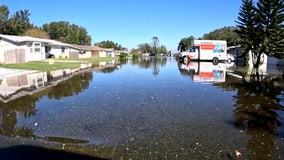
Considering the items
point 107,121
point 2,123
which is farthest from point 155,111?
point 2,123

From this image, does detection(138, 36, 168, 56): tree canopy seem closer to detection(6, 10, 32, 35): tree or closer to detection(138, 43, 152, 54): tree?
detection(138, 43, 152, 54): tree

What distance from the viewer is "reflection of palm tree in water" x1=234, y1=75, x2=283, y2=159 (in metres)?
5.19

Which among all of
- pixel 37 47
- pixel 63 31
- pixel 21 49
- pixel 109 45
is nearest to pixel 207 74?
pixel 21 49

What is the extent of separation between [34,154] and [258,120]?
583 centimetres

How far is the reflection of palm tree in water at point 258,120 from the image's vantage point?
5.19 metres

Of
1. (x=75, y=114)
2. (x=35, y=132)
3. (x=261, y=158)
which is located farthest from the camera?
(x=75, y=114)

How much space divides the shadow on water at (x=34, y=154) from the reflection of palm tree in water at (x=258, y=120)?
321 centimetres

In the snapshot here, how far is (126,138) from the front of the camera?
5.55 meters

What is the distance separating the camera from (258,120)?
7293mm

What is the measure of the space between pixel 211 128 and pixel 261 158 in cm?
179

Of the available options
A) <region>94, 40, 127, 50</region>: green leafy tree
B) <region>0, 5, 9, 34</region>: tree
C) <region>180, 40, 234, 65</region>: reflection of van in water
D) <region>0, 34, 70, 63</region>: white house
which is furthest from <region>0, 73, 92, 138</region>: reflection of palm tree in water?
<region>94, 40, 127, 50</region>: green leafy tree

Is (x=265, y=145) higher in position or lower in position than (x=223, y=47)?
lower

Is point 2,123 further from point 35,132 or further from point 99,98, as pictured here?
point 99,98

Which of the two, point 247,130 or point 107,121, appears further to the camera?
point 107,121
